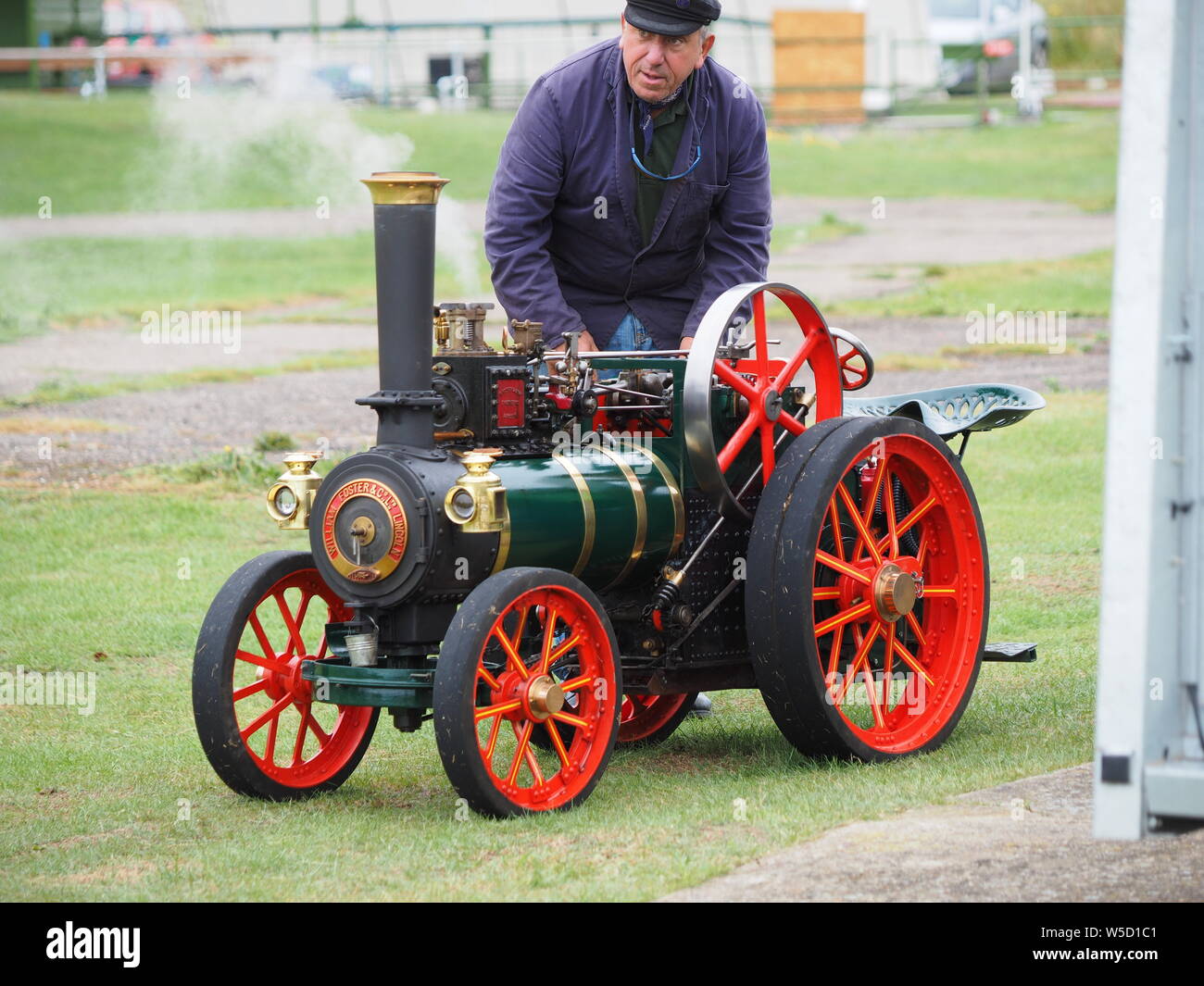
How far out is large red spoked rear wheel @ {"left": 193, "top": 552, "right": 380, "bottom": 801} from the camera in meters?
5.34

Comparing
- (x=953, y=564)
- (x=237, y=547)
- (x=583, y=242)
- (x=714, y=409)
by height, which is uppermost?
(x=583, y=242)

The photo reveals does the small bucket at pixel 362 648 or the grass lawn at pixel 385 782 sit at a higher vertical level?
the small bucket at pixel 362 648

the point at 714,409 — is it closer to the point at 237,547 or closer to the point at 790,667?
the point at 790,667

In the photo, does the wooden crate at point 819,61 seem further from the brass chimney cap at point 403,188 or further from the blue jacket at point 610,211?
the brass chimney cap at point 403,188

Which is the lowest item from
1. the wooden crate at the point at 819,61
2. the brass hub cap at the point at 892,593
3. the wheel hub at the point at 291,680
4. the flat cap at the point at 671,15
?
the wheel hub at the point at 291,680

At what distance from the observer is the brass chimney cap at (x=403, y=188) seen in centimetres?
512

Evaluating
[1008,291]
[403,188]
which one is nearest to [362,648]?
[403,188]

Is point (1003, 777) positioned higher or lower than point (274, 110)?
lower

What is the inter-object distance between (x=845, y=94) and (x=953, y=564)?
103 ft

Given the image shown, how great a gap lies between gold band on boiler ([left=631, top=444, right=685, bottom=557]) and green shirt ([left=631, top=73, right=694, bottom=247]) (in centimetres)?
97

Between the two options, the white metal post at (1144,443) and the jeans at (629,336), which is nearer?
the white metal post at (1144,443)

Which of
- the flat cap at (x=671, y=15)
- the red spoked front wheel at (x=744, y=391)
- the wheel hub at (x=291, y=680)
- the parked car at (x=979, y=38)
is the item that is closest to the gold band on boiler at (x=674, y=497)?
the red spoked front wheel at (x=744, y=391)
